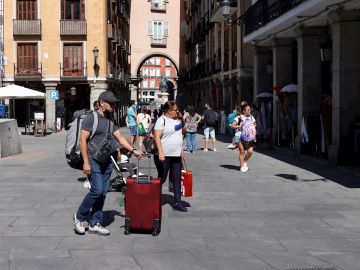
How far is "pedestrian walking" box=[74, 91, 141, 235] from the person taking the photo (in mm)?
6984

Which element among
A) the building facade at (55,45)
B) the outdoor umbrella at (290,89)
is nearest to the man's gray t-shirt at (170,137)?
the outdoor umbrella at (290,89)

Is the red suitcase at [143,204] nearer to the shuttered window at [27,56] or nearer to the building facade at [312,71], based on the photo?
the building facade at [312,71]

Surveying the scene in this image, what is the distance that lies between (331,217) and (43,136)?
24025mm

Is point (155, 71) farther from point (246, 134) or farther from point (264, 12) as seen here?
point (246, 134)

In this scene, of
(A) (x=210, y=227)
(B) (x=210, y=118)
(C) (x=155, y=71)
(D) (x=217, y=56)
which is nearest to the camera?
(A) (x=210, y=227)

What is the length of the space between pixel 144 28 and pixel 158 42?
183 centimetres

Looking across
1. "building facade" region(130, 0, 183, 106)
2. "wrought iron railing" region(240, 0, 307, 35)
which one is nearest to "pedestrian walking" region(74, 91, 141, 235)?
"wrought iron railing" region(240, 0, 307, 35)

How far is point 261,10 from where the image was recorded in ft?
68.3

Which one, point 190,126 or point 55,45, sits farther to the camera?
point 55,45

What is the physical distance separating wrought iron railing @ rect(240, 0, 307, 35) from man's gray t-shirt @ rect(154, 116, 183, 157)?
7891mm

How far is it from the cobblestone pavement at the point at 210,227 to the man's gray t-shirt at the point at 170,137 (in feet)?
2.80

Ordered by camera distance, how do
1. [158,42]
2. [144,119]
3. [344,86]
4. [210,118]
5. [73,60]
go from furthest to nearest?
[158,42] → [73,60] → [144,119] → [210,118] → [344,86]

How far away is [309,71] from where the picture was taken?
17375 millimetres

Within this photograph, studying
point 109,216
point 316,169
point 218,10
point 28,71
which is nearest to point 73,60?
point 28,71
